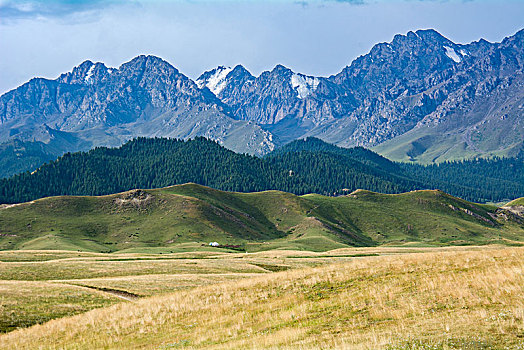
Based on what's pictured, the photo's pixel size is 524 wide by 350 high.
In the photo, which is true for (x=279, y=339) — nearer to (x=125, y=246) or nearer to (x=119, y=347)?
(x=119, y=347)

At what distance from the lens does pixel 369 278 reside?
37344 millimetres

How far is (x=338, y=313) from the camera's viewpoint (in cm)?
2942

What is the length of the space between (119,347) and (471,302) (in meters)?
21.9

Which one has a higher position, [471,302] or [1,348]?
[471,302]

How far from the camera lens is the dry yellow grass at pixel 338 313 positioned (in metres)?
22.6

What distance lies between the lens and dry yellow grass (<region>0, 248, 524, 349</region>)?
22.6 metres

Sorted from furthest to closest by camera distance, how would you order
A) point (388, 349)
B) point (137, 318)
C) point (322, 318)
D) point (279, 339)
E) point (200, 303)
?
point (200, 303) → point (137, 318) → point (322, 318) → point (279, 339) → point (388, 349)

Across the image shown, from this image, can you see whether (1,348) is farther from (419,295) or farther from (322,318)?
(419,295)

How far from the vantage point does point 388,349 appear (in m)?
20.3

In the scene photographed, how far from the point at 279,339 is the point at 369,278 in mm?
14172

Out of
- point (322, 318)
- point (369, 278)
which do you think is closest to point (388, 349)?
point (322, 318)

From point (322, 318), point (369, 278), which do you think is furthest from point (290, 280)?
point (322, 318)

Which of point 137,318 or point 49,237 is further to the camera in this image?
point 49,237

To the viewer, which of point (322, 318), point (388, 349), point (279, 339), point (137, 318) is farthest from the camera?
point (137, 318)
